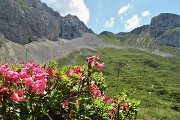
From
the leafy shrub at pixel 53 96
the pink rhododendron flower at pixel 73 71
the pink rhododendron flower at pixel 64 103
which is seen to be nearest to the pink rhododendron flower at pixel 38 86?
the leafy shrub at pixel 53 96

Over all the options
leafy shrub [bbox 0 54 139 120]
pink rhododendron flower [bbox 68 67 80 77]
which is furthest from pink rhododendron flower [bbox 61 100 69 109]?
pink rhododendron flower [bbox 68 67 80 77]

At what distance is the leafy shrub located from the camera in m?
4.96

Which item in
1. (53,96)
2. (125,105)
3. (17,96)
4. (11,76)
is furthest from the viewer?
(125,105)

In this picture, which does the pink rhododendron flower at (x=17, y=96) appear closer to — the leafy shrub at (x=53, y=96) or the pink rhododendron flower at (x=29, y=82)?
the leafy shrub at (x=53, y=96)

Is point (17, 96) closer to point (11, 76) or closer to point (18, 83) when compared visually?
point (11, 76)

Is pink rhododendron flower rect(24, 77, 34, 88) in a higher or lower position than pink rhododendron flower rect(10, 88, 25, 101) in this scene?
higher

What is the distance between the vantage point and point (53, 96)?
540 centimetres

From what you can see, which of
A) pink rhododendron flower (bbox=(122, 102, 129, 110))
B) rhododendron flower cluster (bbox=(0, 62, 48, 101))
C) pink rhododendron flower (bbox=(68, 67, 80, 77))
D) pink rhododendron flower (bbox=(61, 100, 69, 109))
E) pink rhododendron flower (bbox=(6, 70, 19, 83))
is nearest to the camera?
rhododendron flower cluster (bbox=(0, 62, 48, 101))

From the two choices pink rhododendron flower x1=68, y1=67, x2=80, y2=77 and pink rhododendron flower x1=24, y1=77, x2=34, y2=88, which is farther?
pink rhododendron flower x1=68, y1=67, x2=80, y2=77

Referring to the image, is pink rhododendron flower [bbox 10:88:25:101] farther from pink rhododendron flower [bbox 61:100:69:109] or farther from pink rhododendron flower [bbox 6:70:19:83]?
pink rhododendron flower [bbox 61:100:69:109]

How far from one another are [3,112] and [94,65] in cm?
183

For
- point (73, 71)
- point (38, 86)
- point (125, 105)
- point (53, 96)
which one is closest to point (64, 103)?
point (53, 96)

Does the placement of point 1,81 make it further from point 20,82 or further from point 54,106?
point 54,106

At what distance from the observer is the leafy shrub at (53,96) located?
16.3 ft
